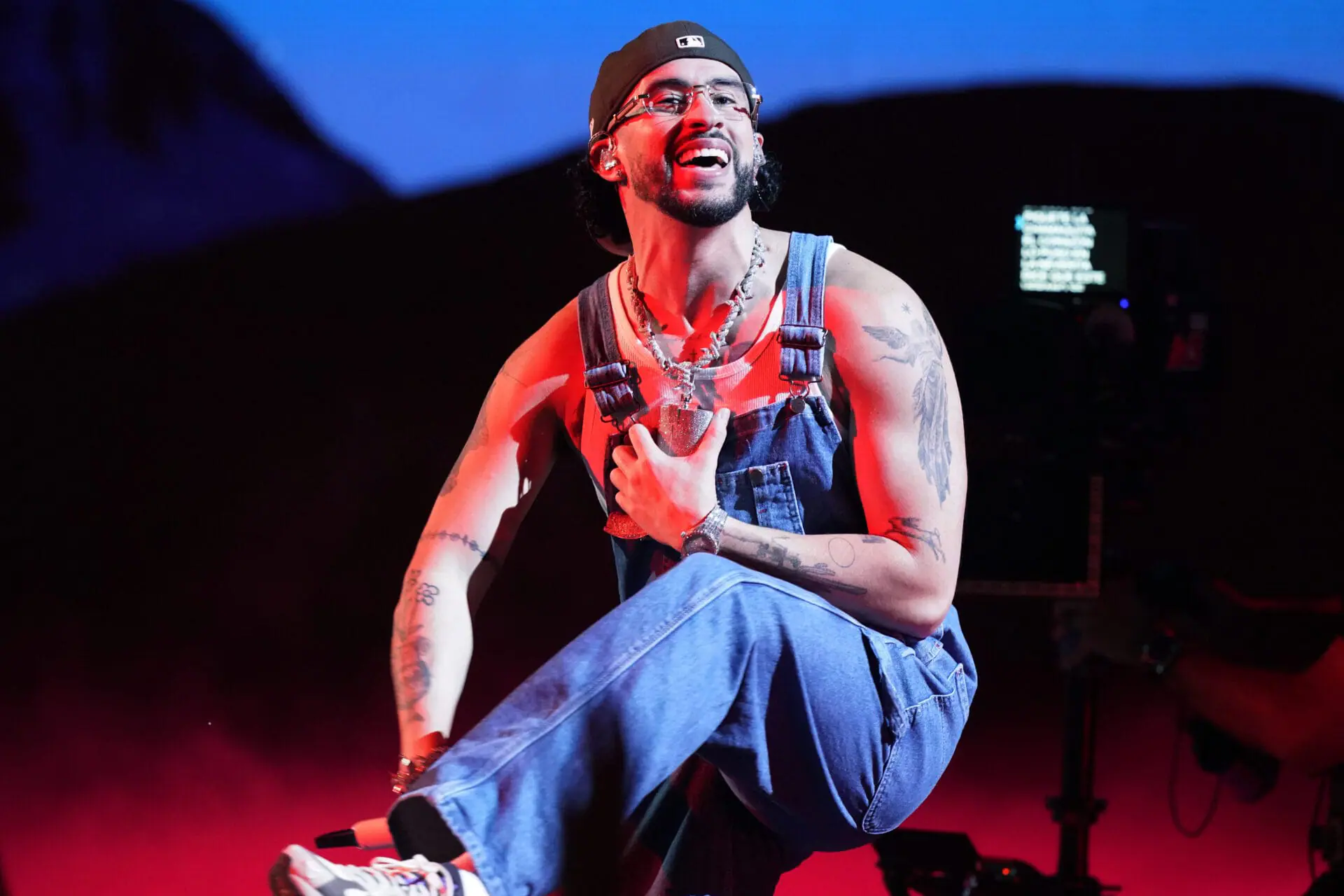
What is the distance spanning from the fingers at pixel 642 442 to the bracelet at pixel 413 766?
42 centimetres

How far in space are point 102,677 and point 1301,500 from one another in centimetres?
253

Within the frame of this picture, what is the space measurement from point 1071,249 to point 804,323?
1116 mm

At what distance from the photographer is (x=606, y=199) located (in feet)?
6.40

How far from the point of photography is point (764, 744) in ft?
4.49

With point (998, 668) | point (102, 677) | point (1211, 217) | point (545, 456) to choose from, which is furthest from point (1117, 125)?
point (102, 677)

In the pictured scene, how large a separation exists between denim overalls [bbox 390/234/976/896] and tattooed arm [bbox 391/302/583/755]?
0.11 metres

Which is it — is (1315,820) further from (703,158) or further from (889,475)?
(703,158)

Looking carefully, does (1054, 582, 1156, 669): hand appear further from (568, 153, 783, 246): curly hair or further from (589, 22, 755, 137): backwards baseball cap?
(589, 22, 755, 137): backwards baseball cap

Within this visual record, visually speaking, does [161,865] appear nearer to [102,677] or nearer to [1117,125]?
[102,677]

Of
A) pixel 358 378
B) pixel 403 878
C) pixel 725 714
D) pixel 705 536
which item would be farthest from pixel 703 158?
pixel 358 378

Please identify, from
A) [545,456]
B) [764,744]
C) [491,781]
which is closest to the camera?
[491,781]

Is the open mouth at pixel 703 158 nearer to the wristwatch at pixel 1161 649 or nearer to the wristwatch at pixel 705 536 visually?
the wristwatch at pixel 705 536

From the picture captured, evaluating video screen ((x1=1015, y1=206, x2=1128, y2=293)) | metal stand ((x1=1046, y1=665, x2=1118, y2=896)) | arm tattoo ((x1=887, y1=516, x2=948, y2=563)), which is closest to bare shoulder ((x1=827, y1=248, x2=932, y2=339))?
arm tattoo ((x1=887, y1=516, x2=948, y2=563))

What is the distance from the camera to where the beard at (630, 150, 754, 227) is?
1.66 meters
